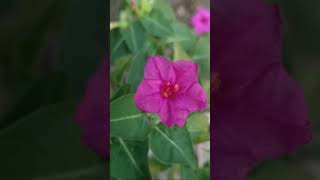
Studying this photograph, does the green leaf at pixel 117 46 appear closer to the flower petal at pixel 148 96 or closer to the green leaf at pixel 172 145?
the flower petal at pixel 148 96

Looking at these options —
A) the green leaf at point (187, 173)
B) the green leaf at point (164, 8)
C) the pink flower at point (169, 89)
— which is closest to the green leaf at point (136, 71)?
the pink flower at point (169, 89)

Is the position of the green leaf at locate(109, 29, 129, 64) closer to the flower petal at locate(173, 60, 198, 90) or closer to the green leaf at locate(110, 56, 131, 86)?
the green leaf at locate(110, 56, 131, 86)
